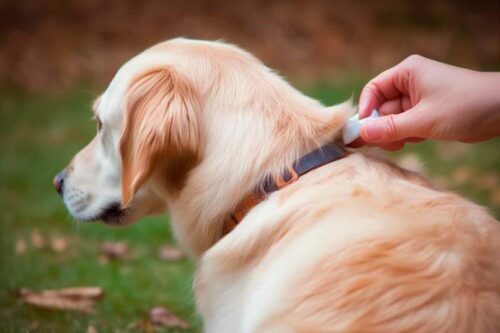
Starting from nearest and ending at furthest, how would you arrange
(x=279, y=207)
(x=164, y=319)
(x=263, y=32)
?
(x=279, y=207) → (x=164, y=319) → (x=263, y=32)

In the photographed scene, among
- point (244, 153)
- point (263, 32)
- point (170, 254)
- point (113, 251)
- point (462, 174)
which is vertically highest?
point (244, 153)

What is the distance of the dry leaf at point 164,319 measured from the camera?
369cm

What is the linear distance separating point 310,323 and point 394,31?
1437 centimetres

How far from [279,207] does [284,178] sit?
5.4 inches

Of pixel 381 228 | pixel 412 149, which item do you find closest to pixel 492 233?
pixel 381 228

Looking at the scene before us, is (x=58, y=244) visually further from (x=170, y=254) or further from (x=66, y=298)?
(x=66, y=298)

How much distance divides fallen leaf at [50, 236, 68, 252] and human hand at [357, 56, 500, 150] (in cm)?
328

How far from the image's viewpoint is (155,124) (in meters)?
2.50

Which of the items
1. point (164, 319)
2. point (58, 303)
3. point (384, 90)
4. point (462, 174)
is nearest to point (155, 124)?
point (384, 90)

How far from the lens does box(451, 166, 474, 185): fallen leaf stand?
714 cm

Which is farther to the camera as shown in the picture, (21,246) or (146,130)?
(21,246)

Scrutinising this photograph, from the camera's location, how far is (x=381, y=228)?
2209 millimetres

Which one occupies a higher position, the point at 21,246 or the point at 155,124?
the point at 155,124

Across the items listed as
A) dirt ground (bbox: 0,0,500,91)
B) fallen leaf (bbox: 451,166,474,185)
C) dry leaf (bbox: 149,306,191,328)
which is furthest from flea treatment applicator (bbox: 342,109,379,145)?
dirt ground (bbox: 0,0,500,91)
